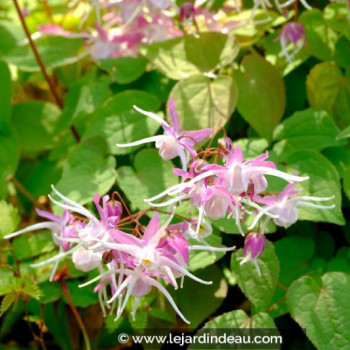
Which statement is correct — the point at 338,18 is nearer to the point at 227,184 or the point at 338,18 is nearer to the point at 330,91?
the point at 330,91

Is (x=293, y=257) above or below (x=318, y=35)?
below

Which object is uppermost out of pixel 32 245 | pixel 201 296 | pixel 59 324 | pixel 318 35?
pixel 318 35

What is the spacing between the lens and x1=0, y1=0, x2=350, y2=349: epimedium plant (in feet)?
2.34

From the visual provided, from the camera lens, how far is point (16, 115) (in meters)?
1.46

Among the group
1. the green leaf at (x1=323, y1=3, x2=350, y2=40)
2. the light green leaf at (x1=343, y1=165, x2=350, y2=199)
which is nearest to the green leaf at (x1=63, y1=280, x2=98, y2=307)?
the light green leaf at (x1=343, y1=165, x2=350, y2=199)

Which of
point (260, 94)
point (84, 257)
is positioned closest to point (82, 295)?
point (84, 257)

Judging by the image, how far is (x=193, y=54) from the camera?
116 cm

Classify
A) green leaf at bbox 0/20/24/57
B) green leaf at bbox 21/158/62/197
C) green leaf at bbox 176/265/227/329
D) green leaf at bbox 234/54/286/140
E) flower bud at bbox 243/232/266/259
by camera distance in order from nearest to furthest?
flower bud at bbox 243/232/266/259, green leaf at bbox 176/265/227/329, green leaf at bbox 234/54/286/140, green leaf at bbox 21/158/62/197, green leaf at bbox 0/20/24/57

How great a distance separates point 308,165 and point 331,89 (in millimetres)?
249

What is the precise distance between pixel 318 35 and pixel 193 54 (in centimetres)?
26

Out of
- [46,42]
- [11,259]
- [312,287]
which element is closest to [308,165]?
[312,287]

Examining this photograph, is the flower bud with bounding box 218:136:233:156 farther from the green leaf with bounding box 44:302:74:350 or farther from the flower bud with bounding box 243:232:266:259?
the green leaf with bounding box 44:302:74:350

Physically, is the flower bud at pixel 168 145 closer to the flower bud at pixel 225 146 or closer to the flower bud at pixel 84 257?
the flower bud at pixel 225 146

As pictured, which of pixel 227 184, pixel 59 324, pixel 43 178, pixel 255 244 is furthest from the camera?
pixel 43 178
